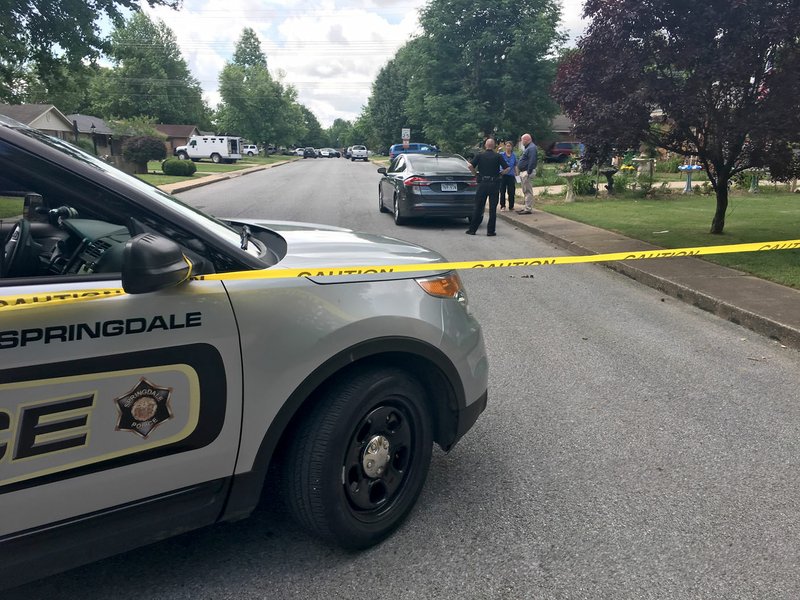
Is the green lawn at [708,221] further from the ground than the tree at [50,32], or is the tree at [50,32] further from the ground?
the tree at [50,32]

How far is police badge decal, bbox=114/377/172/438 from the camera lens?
2.04m

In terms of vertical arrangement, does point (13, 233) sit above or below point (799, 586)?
above

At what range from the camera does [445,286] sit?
298 cm

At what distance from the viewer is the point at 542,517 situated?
9.68 feet

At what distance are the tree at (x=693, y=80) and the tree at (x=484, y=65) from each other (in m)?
21.0

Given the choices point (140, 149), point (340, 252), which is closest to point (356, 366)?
point (340, 252)

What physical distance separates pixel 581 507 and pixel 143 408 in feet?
6.83

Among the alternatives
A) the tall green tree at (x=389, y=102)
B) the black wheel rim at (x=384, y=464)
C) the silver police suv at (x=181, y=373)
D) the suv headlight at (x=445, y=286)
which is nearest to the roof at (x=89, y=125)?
the tall green tree at (x=389, y=102)

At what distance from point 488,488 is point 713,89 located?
27.6 feet

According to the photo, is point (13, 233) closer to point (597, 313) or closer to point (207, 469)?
point (207, 469)

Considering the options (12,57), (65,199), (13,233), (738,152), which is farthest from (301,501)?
(12,57)

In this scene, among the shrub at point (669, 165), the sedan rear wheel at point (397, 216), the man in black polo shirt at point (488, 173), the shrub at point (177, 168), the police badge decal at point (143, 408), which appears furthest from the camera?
the shrub at point (177, 168)

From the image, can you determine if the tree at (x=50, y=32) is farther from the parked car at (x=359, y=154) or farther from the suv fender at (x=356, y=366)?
the parked car at (x=359, y=154)

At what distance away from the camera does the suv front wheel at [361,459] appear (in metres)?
2.46
